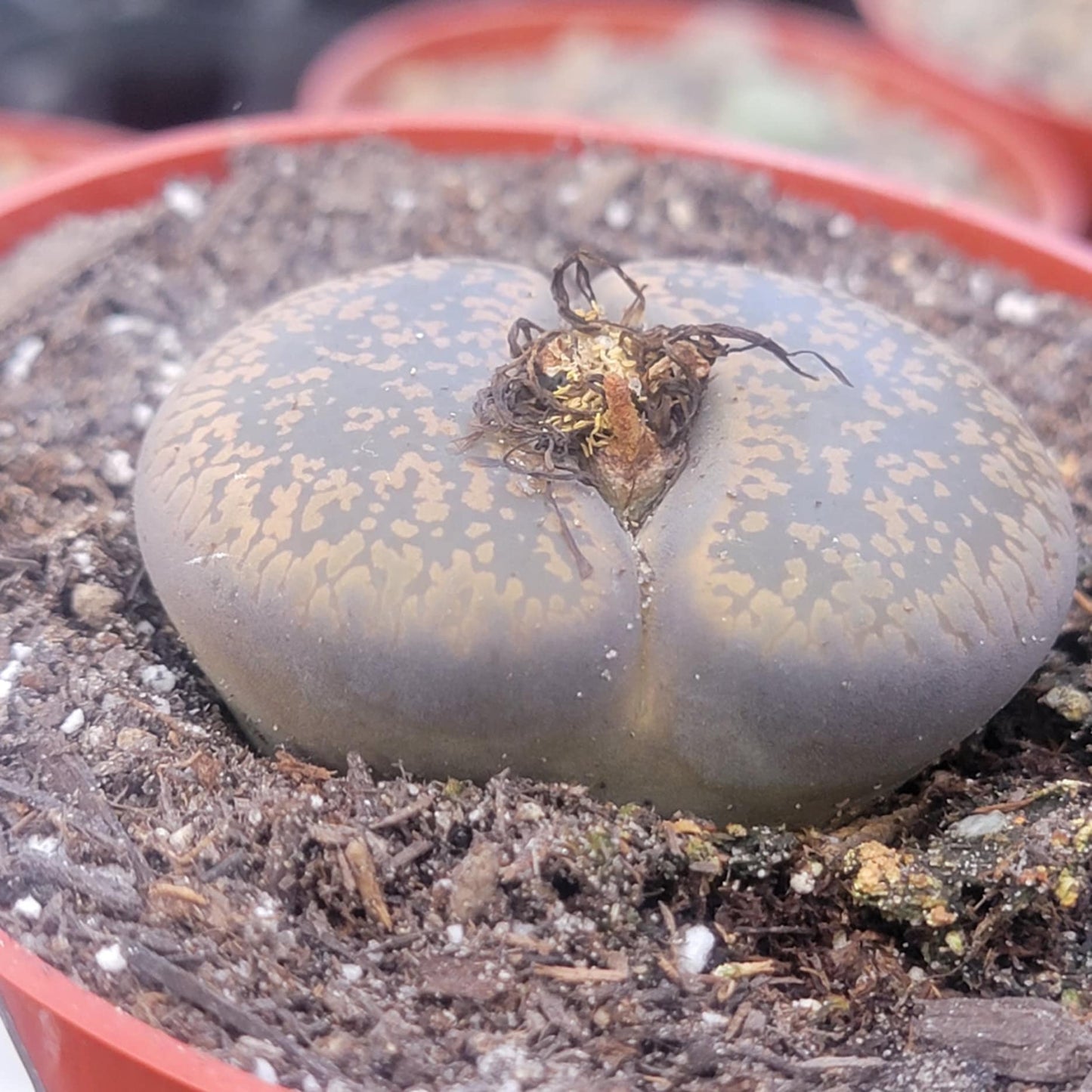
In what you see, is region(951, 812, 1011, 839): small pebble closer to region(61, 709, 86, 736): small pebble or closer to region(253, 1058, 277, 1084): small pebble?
region(253, 1058, 277, 1084): small pebble

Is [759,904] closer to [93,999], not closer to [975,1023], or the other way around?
[975,1023]

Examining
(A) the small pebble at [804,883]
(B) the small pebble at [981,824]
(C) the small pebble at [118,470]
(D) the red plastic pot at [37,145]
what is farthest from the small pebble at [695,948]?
(D) the red plastic pot at [37,145]

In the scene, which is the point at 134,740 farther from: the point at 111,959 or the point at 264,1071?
the point at 264,1071

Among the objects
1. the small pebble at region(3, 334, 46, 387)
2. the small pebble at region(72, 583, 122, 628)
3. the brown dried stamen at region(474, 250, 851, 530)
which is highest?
the brown dried stamen at region(474, 250, 851, 530)

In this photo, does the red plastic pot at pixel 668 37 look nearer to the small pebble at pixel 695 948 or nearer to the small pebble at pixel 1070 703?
the small pebble at pixel 1070 703

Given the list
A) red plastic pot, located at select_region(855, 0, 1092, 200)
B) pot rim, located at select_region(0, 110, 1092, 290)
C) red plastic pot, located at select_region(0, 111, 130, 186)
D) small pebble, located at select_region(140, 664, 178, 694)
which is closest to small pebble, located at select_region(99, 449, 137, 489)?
small pebble, located at select_region(140, 664, 178, 694)

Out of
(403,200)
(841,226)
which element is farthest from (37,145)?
(841,226)
